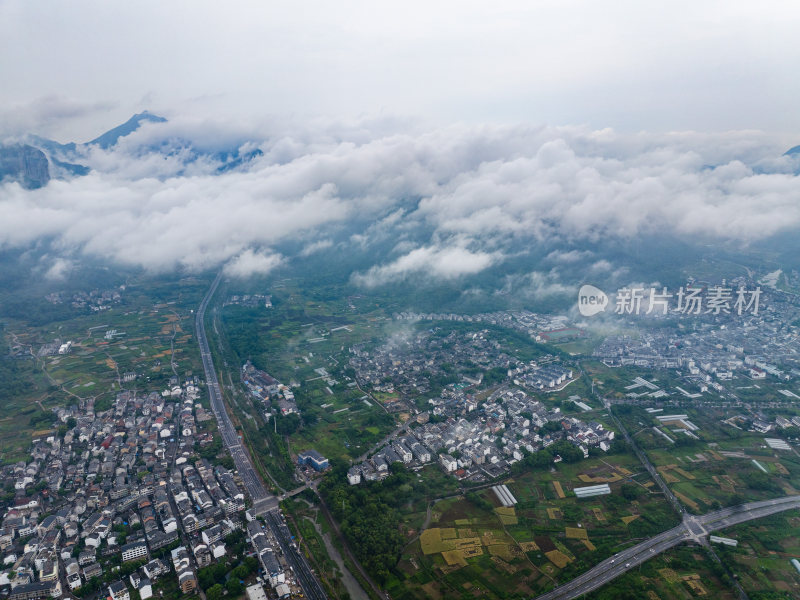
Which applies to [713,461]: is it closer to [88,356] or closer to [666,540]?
[666,540]

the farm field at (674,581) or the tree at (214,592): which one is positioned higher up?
the tree at (214,592)

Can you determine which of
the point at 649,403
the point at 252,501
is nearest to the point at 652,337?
the point at 649,403

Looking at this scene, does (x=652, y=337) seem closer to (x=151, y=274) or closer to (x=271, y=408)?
(x=271, y=408)

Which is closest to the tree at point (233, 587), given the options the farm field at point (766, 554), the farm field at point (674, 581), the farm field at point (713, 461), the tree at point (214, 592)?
the tree at point (214, 592)

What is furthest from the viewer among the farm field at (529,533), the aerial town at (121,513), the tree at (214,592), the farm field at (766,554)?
the aerial town at (121,513)

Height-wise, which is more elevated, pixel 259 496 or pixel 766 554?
pixel 259 496

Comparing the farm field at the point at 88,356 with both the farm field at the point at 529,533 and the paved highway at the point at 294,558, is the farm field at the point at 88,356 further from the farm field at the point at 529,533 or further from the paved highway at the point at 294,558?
the farm field at the point at 529,533

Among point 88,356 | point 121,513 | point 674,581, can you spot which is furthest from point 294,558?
point 88,356
